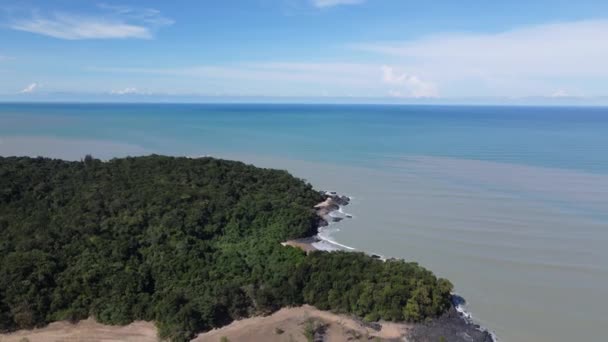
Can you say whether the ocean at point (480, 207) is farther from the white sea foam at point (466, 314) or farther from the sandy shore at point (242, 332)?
the sandy shore at point (242, 332)

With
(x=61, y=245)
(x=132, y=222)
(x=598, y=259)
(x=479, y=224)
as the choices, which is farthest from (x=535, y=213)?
(x=61, y=245)

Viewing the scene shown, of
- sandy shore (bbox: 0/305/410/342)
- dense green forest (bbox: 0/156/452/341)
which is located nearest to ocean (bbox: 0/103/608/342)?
dense green forest (bbox: 0/156/452/341)

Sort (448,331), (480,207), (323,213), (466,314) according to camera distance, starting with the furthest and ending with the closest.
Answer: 1. (480,207)
2. (323,213)
3. (466,314)
4. (448,331)

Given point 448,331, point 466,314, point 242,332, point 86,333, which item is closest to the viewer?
point 86,333

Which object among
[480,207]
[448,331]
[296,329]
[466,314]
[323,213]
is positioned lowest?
[466,314]

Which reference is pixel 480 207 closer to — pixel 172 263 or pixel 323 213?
pixel 323 213

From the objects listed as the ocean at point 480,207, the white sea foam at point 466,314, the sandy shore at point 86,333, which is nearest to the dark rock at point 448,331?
the white sea foam at point 466,314

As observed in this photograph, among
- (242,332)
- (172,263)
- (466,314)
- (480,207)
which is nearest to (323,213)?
(480,207)

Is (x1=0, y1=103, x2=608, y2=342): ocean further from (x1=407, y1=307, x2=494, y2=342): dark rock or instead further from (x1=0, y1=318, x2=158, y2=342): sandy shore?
(x1=0, y1=318, x2=158, y2=342): sandy shore
